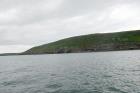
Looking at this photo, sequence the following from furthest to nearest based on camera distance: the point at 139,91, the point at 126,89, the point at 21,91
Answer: the point at 21,91
the point at 126,89
the point at 139,91

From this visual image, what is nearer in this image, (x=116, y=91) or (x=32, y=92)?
(x=116, y=91)

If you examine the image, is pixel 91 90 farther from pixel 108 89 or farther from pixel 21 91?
pixel 21 91

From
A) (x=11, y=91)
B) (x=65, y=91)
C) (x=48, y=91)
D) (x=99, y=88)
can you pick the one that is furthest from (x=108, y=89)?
(x=11, y=91)

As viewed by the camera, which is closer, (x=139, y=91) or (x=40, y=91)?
(x=139, y=91)

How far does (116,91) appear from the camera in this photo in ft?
77.6

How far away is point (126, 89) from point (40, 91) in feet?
41.3

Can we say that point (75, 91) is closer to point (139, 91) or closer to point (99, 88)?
point (99, 88)

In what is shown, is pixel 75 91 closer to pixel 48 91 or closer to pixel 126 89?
pixel 48 91

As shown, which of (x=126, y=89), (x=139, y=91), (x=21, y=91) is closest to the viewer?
(x=139, y=91)

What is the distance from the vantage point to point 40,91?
25.8 m

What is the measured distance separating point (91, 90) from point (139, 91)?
6486 millimetres

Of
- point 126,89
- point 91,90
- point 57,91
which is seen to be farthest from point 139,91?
point 57,91

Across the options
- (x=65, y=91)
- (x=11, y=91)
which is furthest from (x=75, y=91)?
(x=11, y=91)

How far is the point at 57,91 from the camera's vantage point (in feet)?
83.2
